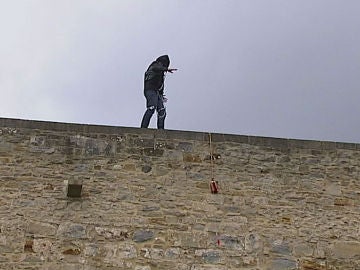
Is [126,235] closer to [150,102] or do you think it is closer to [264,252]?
[264,252]

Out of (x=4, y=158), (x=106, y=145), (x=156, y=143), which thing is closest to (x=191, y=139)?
(x=156, y=143)

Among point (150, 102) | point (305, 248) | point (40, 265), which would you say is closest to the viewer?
point (40, 265)

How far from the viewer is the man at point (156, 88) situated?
9008 mm

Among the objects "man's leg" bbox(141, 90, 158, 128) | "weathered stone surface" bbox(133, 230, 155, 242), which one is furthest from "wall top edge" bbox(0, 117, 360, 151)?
"weathered stone surface" bbox(133, 230, 155, 242)

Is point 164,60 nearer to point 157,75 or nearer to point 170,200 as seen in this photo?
point 157,75

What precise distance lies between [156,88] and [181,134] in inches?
Result: 43.1

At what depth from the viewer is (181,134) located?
27.1 ft

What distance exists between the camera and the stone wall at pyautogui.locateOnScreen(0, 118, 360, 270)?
24.5 ft

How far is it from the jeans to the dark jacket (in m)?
0.07

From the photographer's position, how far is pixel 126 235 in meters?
7.56

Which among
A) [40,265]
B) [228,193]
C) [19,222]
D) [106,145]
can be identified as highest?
[106,145]

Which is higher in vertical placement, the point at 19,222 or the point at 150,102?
the point at 150,102

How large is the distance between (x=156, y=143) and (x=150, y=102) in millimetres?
995

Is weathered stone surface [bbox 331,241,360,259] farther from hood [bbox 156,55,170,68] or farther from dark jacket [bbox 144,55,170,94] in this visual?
hood [bbox 156,55,170,68]
